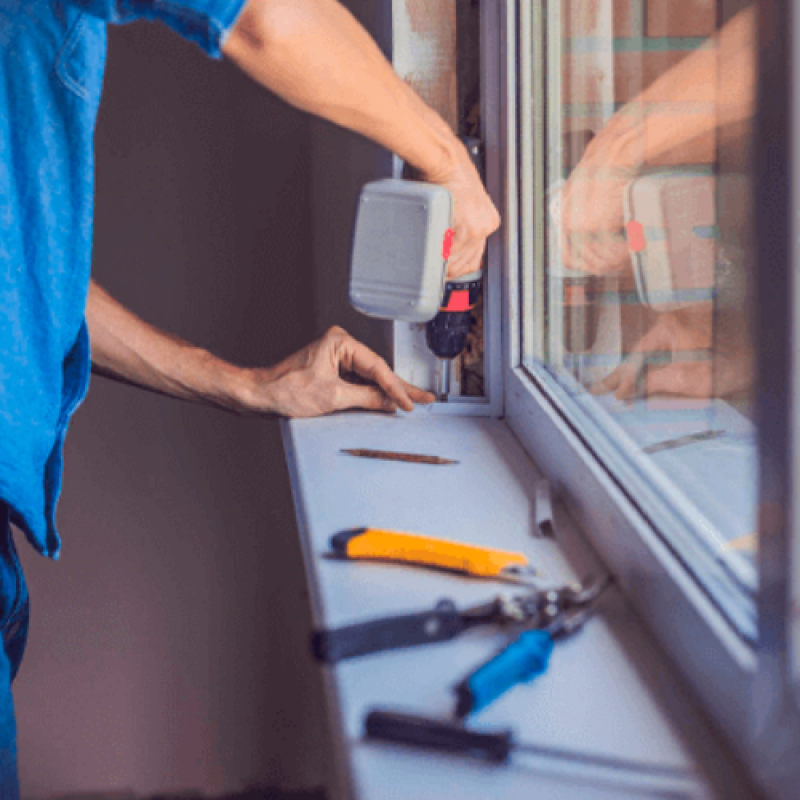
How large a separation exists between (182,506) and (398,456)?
81 centimetres

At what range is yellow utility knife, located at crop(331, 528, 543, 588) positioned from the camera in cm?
66

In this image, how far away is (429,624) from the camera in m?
0.57

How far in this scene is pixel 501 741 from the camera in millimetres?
459

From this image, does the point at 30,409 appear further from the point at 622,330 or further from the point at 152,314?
the point at 152,314

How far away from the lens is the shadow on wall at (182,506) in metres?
1.52

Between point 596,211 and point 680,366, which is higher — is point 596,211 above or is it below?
above

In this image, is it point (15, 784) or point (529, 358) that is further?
point (529, 358)

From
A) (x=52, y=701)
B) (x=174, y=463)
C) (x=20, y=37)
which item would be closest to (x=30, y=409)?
(x=20, y=37)

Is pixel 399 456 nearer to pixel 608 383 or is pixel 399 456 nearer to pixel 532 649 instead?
pixel 608 383

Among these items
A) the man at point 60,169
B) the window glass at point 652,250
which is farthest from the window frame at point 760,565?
the man at point 60,169

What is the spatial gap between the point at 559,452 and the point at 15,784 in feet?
1.96

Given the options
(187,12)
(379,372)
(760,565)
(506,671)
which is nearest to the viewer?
(760,565)

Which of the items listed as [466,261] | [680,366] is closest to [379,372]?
[466,261]

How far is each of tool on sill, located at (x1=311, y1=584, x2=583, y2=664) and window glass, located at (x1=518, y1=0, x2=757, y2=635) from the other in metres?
0.10
